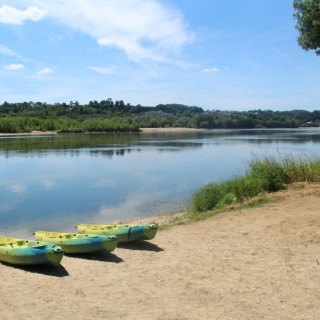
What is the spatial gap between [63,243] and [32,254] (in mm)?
1109

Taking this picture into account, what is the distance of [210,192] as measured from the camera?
12.9m

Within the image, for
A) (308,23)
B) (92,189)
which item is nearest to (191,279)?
(308,23)

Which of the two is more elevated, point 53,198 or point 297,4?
point 297,4

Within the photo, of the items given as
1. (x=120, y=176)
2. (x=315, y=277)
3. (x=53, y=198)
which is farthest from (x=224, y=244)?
(x=120, y=176)

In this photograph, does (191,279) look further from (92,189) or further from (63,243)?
(92,189)

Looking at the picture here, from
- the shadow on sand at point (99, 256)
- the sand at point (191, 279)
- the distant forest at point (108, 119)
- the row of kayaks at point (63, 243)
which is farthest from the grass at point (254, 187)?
the distant forest at point (108, 119)

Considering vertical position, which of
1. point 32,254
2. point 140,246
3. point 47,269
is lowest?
point 140,246

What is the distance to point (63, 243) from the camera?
25.9 ft

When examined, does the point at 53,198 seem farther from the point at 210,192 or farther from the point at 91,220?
the point at 210,192

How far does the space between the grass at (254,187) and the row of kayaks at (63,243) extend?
9.83 ft

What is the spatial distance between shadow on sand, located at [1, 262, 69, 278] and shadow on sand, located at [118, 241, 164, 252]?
6.49 feet

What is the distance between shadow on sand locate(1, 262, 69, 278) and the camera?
6.65 metres

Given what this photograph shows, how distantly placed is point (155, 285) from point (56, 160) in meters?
28.0

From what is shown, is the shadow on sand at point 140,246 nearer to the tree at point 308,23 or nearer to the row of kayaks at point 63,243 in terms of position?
the row of kayaks at point 63,243
